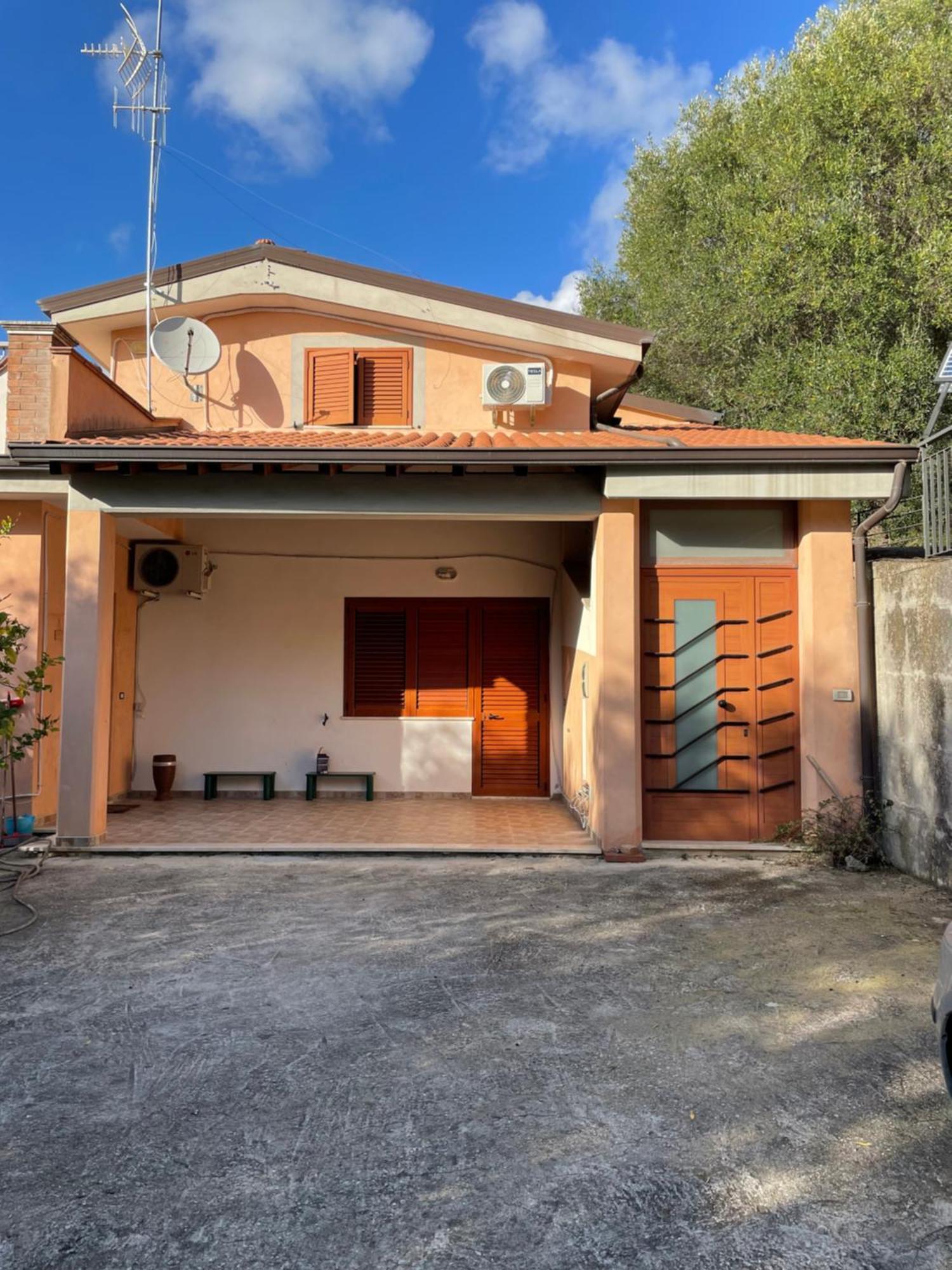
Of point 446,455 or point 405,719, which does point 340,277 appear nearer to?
point 446,455

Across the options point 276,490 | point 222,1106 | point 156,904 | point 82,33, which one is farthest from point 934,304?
point 222,1106

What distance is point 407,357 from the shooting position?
10781 mm

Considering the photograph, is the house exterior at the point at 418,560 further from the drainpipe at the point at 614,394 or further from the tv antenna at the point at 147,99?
the tv antenna at the point at 147,99

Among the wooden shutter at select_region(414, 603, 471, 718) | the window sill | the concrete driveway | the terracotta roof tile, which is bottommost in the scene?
the concrete driveway

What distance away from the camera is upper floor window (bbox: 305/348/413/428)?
34.9 ft

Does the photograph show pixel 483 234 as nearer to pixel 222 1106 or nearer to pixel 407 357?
pixel 407 357

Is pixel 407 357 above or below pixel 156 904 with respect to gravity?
above

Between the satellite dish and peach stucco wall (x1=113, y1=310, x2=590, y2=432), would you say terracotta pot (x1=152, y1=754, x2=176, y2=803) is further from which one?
the satellite dish

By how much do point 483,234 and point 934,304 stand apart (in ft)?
40.5

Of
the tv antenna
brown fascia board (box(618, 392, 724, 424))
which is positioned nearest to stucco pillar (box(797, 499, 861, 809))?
brown fascia board (box(618, 392, 724, 424))

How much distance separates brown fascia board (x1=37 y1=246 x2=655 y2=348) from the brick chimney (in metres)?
2.31

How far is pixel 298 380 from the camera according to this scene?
10820mm

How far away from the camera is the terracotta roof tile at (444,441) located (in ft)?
24.9

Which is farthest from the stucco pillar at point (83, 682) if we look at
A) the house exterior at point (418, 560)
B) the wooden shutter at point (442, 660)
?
the wooden shutter at point (442, 660)
